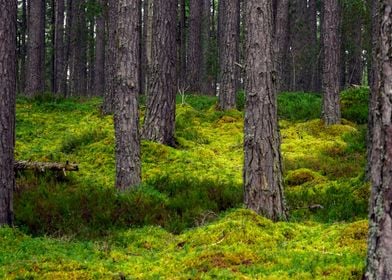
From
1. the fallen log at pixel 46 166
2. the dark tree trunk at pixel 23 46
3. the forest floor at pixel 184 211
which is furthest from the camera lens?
the dark tree trunk at pixel 23 46

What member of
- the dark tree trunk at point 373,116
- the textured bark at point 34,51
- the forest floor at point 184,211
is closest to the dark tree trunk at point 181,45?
the textured bark at point 34,51

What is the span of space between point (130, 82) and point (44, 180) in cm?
258

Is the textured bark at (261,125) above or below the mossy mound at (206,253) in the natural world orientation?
above

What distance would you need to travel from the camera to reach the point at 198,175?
1109cm

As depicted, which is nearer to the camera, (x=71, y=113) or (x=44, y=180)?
(x=44, y=180)

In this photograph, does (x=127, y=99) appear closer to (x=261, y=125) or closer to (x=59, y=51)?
(x=261, y=125)

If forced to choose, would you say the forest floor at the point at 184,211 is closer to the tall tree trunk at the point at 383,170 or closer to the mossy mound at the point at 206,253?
the mossy mound at the point at 206,253

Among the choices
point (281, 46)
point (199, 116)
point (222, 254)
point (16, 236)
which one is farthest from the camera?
point (281, 46)

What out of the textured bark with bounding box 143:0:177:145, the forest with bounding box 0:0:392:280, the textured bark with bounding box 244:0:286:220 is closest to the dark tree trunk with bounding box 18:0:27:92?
the forest with bounding box 0:0:392:280

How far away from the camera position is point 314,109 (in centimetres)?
1850

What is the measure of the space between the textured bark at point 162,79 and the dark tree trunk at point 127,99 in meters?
2.79

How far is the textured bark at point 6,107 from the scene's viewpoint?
726 cm

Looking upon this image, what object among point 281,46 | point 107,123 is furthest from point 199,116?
point 281,46

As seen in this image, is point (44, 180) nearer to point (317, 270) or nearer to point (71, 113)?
point (317, 270)
